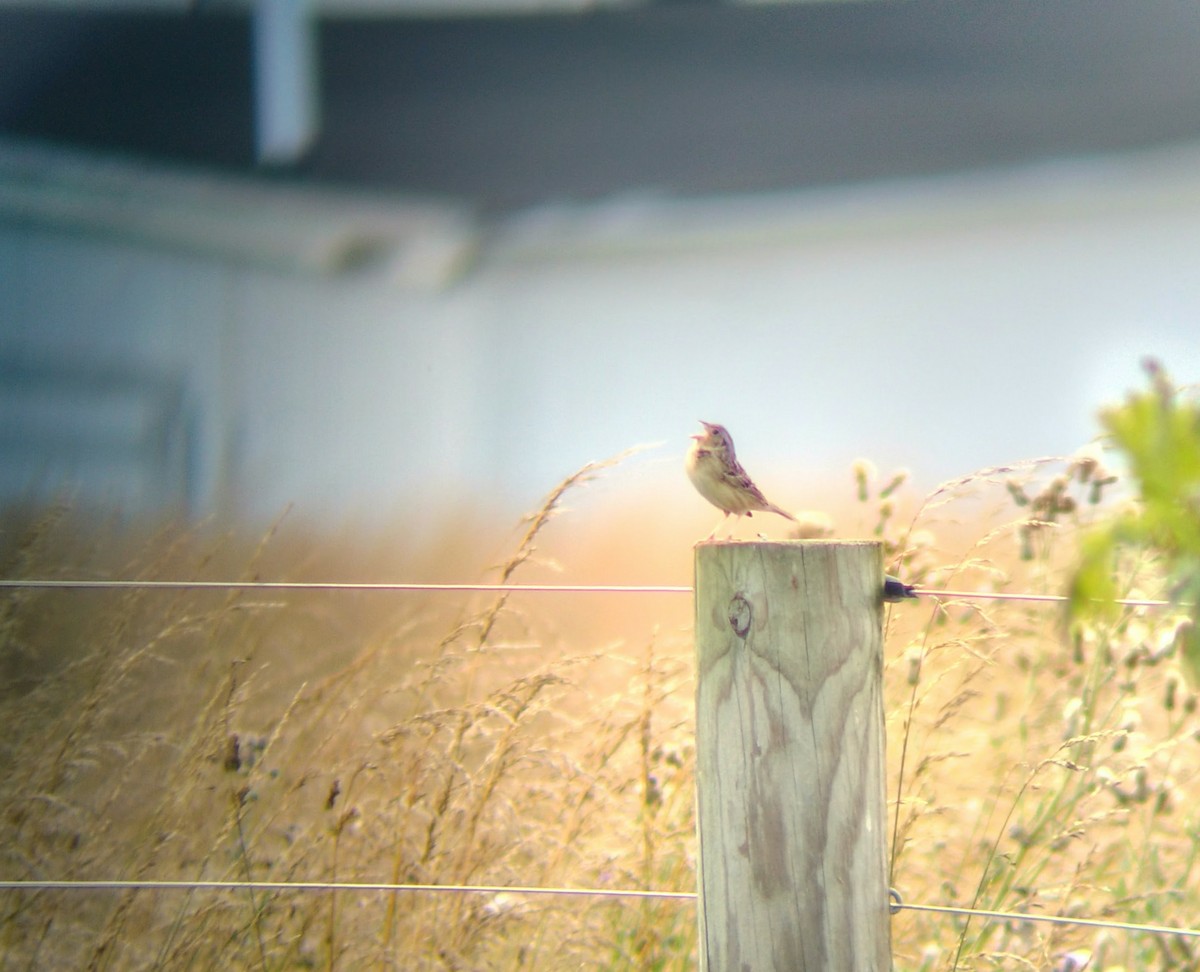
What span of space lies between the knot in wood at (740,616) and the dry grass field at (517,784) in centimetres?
66

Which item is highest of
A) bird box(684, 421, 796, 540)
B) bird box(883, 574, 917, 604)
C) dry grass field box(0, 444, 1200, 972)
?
bird box(684, 421, 796, 540)

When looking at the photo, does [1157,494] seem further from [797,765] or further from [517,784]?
[517,784]

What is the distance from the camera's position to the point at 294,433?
6.75 m

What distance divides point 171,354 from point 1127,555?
18.2 ft

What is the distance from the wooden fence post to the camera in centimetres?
125

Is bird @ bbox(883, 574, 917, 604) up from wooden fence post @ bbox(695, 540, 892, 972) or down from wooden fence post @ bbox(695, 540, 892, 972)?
up

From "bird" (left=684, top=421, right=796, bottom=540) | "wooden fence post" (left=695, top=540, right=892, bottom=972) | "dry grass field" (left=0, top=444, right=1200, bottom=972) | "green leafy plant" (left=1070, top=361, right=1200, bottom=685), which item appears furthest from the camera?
"bird" (left=684, top=421, right=796, bottom=540)

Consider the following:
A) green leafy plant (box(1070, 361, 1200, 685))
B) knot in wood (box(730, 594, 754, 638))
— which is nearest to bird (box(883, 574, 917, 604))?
knot in wood (box(730, 594, 754, 638))

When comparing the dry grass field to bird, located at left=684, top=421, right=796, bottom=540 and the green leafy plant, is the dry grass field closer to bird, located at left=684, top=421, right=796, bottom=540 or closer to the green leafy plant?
bird, located at left=684, top=421, right=796, bottom=540

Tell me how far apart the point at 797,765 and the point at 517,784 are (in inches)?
43.3

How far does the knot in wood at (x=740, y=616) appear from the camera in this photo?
1272 mm

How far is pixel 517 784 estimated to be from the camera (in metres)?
2.27

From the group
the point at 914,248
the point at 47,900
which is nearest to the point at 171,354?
the point at 914,248

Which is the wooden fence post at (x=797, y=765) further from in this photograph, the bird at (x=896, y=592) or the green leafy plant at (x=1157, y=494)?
the green leafy plant at (x=1157, y=494)
